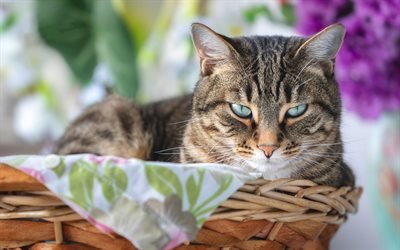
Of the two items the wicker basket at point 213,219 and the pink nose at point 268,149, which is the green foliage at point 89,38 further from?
the wicker basket at point 213,219

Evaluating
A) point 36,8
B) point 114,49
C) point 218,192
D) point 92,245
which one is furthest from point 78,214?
point 36,8

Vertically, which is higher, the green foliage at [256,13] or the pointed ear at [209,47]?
the green foliage at [256,13]

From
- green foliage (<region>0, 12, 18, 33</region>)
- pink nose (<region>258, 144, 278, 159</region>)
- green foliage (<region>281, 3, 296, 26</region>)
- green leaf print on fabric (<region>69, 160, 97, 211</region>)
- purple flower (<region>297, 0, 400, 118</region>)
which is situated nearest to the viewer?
green leaf print on fabric (<region>69, 160, 97, 211</region>)

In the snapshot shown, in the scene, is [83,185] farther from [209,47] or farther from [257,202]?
[209,47]

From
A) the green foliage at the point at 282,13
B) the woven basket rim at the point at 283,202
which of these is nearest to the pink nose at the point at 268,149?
the woven basket rim at the point at 283,202

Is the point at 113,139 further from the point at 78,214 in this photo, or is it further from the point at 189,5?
the point at 189,5

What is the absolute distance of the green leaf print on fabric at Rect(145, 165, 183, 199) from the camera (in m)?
0.71

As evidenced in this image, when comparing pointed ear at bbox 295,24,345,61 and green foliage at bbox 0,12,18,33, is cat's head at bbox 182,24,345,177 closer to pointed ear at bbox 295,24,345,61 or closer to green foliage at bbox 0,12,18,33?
pointed ear at bbox 295,24,345,61

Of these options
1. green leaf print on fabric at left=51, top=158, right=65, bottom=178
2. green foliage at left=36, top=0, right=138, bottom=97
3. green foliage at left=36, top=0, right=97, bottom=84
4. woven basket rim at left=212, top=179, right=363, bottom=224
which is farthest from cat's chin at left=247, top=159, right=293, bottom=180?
green foliage at left=36, top=0, right=97, bottom=84

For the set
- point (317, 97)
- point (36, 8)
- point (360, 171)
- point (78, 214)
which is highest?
point (36, 8)

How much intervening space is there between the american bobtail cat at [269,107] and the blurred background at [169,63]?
0.24 metres

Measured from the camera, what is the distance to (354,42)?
121cm

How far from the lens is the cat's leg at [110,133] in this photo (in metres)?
1.18

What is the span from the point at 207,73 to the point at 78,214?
0.39m
